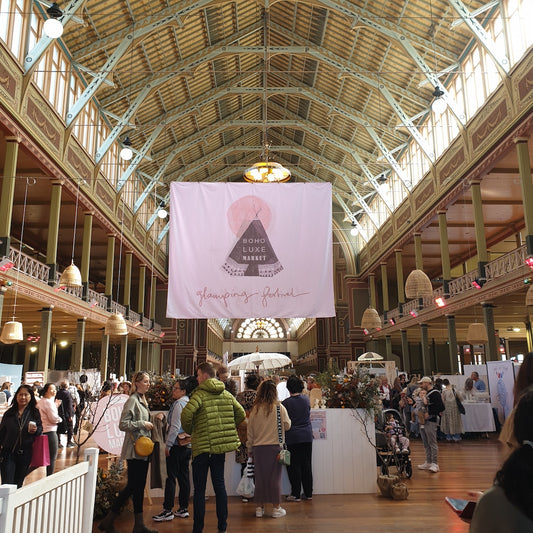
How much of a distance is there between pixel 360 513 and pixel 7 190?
40.5 feet

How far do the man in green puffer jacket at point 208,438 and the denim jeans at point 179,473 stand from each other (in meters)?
1.13

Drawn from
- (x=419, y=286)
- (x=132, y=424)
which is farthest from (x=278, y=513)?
(x=419, y=286)

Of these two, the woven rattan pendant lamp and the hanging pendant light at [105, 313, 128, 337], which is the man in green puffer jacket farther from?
the hanging pendant light at [105, 313, 128, 337]

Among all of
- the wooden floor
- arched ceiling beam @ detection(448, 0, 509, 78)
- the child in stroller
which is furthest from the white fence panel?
arched ceiling beam @ detection(448, 0, 509, 78)

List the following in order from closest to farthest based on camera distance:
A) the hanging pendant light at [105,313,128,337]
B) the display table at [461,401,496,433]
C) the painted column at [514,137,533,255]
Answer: the painted column at [514,137,533,255], the display table at [461,401,496,433], the hanging pendant light at [105,313,128,337]

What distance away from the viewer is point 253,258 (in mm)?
6410

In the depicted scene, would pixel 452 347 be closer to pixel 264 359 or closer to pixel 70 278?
pixel 264 359

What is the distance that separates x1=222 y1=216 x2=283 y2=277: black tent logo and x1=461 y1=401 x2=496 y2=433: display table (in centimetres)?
1018

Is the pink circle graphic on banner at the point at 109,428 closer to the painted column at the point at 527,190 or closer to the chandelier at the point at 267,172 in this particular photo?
the chandelier at the point at 267,172

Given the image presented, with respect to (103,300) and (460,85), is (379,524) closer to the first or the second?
(460,85)

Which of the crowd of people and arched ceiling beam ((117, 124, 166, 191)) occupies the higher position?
arched ceiling beam ((117, 124, 166, 191))

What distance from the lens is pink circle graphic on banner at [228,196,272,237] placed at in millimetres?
6551

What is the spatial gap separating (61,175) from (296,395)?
1383 cm

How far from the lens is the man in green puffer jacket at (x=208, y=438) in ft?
16.4
